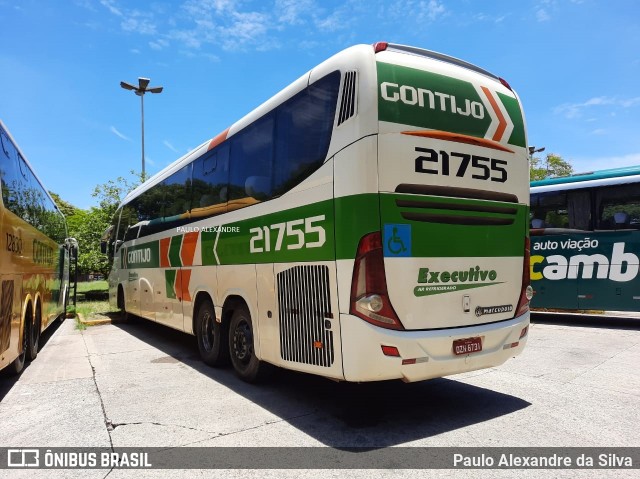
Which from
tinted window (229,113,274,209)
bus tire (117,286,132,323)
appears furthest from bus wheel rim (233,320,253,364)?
bus tire (117,286,132,323)

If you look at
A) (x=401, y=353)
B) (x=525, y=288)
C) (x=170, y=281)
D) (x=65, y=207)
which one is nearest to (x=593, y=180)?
(x=525, y=288)

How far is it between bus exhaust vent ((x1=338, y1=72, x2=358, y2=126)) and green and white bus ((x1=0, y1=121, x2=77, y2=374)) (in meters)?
4.16

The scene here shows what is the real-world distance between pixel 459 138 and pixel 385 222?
1.30 metres

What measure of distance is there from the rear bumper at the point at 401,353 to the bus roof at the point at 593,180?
26.5 feet

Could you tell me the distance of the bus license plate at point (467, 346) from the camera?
177 inches

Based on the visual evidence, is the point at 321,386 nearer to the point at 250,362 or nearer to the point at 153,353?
the point at 250,362

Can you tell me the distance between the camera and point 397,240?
14.1ft

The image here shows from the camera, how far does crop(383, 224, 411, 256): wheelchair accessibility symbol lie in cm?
425

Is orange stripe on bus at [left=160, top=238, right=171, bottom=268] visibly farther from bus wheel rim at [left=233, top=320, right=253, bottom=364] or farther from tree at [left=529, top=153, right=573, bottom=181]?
tree at [left=529, top=153, right=573, bottom=181]

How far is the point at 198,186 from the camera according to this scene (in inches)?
311

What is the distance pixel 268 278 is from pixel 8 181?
376 centimetres

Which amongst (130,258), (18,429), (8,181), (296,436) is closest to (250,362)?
(296,436)

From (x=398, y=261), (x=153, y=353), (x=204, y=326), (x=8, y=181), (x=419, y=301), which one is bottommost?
(x=153, y=353)

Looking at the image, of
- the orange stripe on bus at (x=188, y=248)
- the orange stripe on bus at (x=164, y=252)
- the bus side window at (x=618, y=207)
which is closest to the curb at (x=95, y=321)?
the orange stripe on bus at (x=164, y=252)
